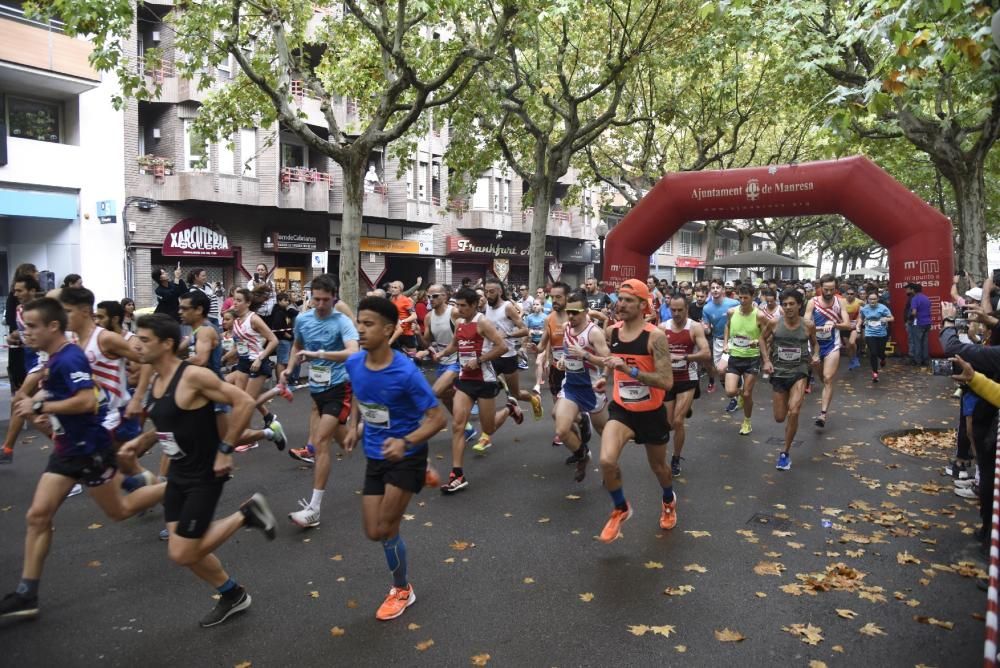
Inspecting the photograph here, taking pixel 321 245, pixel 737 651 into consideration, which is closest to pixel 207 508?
pixel 737 651

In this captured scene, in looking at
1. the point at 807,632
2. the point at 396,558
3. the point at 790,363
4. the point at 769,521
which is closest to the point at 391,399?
the point at 396,558

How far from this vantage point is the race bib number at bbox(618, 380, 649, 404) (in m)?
5.50

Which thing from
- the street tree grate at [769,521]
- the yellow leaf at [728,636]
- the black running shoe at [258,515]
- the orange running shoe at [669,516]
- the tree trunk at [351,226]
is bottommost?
the yellow leaf at [728,636]

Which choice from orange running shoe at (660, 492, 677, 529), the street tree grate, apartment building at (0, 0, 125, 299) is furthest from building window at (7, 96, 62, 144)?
the street tree grate

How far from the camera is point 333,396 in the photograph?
6.41 meters

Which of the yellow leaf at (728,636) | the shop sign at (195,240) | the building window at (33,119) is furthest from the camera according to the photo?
the shop sign at (195,240)

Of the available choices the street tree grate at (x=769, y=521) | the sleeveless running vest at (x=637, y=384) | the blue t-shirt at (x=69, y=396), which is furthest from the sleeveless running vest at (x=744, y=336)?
the blue t-shirt at (x=69, y=396)

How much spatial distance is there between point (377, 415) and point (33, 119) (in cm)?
1959

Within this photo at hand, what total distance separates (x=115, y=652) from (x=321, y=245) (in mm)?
24124

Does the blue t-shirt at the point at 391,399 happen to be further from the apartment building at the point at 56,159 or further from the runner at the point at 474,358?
the apartment building at the point at 56,159

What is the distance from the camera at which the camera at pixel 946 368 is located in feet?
13.8

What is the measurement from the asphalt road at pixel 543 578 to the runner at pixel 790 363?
66 centimetres

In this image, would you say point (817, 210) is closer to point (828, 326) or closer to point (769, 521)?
point (828, 326)

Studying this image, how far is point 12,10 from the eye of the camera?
57.4 ft
